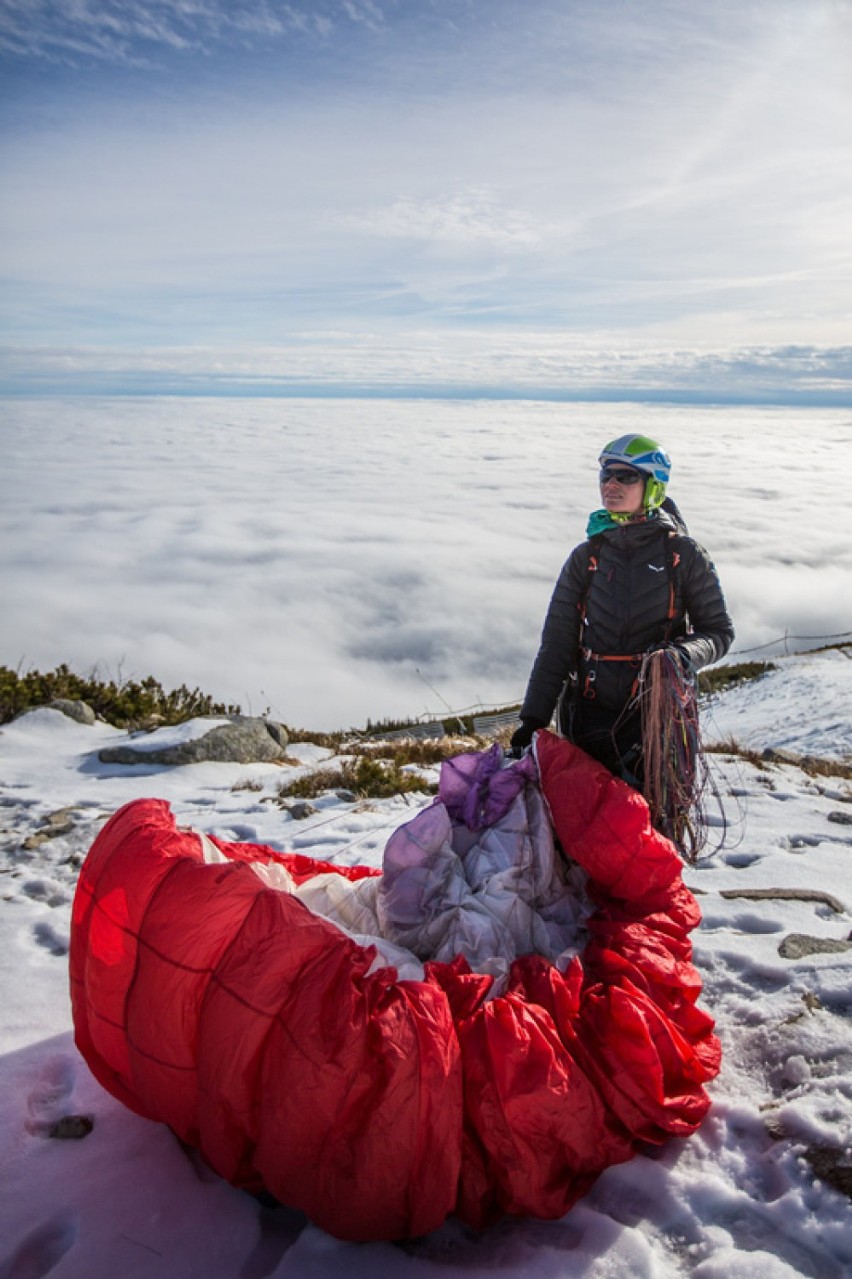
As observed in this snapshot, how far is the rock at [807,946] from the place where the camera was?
3.62 meters

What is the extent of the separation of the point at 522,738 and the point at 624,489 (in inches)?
51.4

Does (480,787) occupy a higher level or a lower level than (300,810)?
higher

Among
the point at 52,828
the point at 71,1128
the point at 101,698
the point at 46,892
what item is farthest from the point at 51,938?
the point at 101,698

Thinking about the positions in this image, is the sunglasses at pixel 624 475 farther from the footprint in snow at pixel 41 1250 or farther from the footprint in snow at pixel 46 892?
the footprint in snow at pixel 46 892

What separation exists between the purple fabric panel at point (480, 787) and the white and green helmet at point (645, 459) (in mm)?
1403

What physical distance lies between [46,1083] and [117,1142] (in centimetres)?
47

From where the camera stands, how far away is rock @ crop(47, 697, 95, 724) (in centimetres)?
863

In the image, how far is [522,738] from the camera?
3918 mm

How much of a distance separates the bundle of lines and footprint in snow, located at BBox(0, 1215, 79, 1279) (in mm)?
2796

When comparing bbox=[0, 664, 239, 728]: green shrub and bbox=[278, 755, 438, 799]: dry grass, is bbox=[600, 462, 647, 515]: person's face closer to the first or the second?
bbox=[278, 755, 438, 799]: dry grass

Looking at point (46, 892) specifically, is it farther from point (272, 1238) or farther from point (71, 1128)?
point (272, 1238)

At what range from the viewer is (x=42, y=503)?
17500cm

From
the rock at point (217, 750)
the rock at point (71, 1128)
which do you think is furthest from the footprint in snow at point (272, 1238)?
the rock at point (217, 750)

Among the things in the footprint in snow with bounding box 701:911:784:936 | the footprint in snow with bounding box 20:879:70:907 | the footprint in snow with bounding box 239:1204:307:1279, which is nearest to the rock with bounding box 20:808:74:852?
the footprint in snow with bounding box 20:879:70:907
